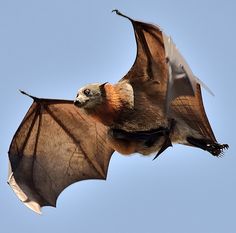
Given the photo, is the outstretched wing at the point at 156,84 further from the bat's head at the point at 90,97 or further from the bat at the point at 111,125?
the bat's head at the point at 90,97

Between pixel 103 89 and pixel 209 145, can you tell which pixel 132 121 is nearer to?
pixel 103 89

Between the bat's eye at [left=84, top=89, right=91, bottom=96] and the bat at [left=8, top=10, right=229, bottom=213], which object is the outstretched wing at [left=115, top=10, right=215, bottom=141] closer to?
the bat at [left=8, top=10, right=229, bottom=213]

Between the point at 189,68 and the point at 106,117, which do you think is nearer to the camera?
the point at 189,68

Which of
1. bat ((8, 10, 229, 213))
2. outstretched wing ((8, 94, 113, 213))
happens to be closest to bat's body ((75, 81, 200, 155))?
bat ((8, 10, 229, 213))

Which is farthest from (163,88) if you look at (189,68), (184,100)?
(189,68)

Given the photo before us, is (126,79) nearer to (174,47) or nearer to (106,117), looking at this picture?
(106,117)

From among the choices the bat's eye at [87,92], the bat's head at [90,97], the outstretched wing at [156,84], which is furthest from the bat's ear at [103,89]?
the outstretched wing at [156,84]
